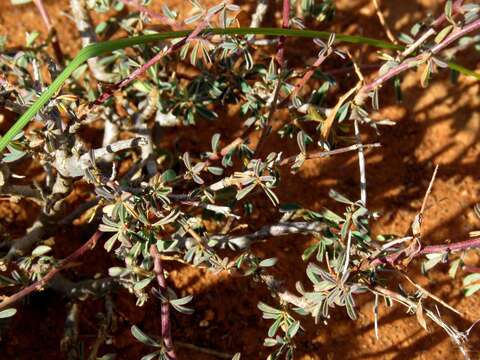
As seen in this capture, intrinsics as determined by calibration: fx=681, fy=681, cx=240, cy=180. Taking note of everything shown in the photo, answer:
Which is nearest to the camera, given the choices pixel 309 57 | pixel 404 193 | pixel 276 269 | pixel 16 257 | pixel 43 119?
pixel 43 119

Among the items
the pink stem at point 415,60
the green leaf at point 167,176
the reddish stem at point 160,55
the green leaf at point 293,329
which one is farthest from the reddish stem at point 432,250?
the reddish stem at point 160,55

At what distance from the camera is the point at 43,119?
5.20 feet

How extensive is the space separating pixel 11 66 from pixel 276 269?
1.05m

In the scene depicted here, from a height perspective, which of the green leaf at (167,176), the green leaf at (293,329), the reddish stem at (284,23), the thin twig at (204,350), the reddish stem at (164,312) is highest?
the reddish stem at (284,23)

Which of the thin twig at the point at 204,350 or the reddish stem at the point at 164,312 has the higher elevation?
the reddish stem at the point at 164,312

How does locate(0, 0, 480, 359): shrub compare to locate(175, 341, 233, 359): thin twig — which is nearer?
locate(0, 0, 480, 359): shrub

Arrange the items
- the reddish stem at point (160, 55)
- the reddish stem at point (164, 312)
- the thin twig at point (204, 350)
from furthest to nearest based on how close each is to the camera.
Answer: the thin twig at point (204, 350), the reddish stem at point (164, 312), the reddish stem at point (160, 55)

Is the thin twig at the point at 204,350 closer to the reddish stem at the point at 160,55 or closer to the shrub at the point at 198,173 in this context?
the shrub at the point at 198,173

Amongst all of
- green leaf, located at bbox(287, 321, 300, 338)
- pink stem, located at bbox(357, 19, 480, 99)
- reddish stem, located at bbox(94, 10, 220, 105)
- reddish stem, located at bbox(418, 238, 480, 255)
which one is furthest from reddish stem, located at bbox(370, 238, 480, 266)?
reddish stem, located at bbox(94, 10, 220, 105)

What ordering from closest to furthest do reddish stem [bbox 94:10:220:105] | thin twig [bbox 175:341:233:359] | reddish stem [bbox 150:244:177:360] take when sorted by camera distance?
reddish stem [bbox 94:10:220:105]
reddish stem [bbox 150:244:177:360]
thin twig [bbox 175:341:233:359]

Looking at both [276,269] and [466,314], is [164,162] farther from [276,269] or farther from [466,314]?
[466,314]

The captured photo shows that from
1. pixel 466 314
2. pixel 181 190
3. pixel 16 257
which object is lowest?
pixel 466 314

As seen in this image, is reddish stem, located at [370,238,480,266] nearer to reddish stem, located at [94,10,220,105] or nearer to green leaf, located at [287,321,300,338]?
green leaf, located at [287,321,300,338]

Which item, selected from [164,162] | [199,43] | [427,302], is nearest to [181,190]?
[164,162]
